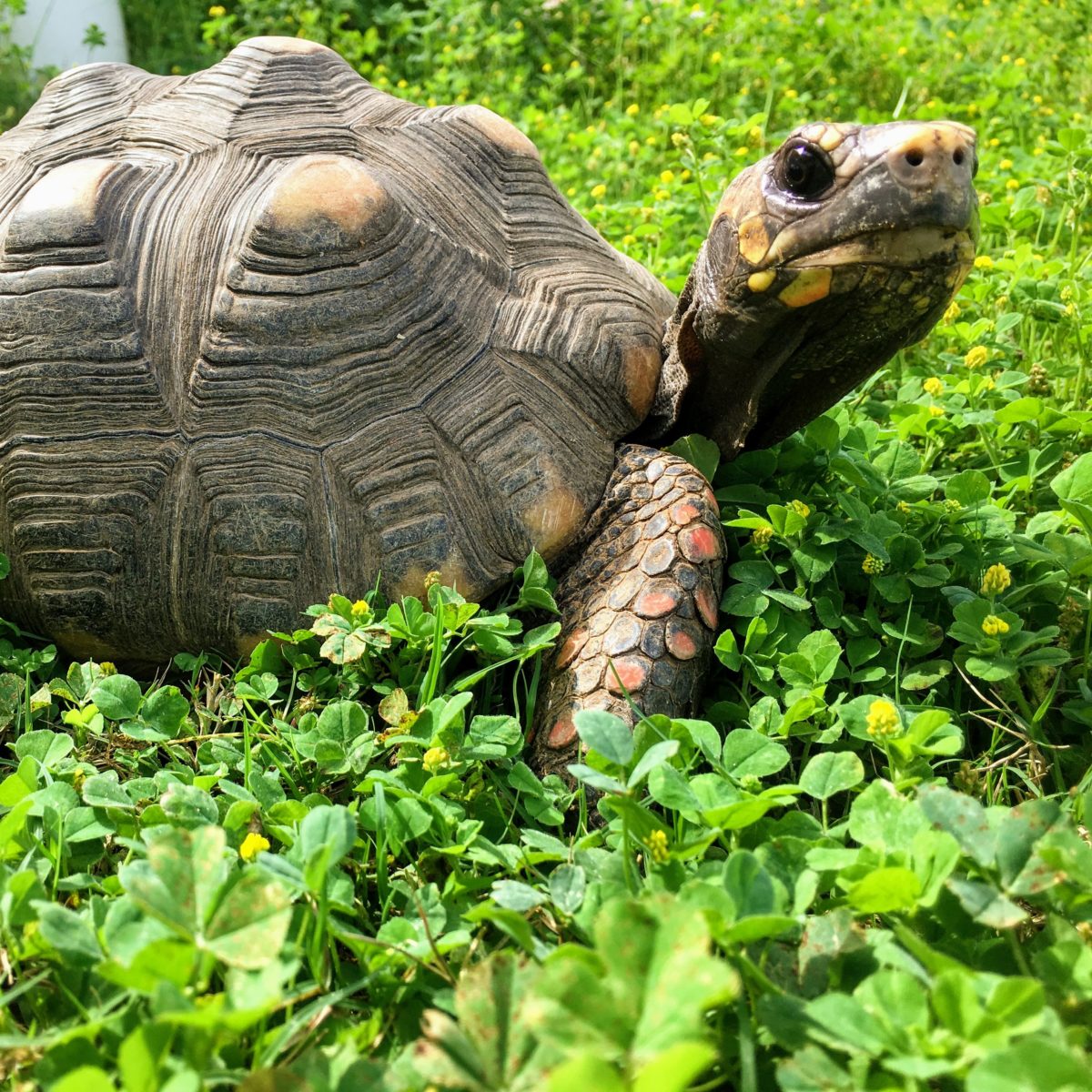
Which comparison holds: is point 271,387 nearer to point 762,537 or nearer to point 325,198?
point 325,198

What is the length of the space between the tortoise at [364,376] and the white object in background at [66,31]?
5244 mm

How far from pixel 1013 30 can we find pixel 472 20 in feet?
10.6

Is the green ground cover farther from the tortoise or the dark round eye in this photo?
the dark round eye

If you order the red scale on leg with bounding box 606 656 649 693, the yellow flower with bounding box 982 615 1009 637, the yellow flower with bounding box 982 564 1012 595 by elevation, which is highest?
the yellow flower with bounding box 982 564 1012 595

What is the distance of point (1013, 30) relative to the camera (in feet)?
21.0

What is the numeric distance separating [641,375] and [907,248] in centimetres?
64

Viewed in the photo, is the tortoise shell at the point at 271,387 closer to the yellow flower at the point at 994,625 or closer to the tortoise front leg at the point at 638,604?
the tortoise front leg at the point at 638,604

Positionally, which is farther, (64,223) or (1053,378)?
(1053,378)

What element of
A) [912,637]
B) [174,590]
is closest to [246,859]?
[174,590]

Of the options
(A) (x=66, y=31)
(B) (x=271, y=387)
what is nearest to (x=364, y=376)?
(B) (x=271, y=387)

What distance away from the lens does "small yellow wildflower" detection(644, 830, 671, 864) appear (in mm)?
1493

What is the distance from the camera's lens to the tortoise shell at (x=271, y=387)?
7.22 ft

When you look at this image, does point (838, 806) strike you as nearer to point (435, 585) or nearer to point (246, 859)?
point (435, 585)

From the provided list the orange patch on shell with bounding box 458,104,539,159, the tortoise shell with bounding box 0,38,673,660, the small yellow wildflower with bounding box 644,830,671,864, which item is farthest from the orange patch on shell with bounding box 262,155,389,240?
the small yellow wildflower with bounding box 644,830,671,864
